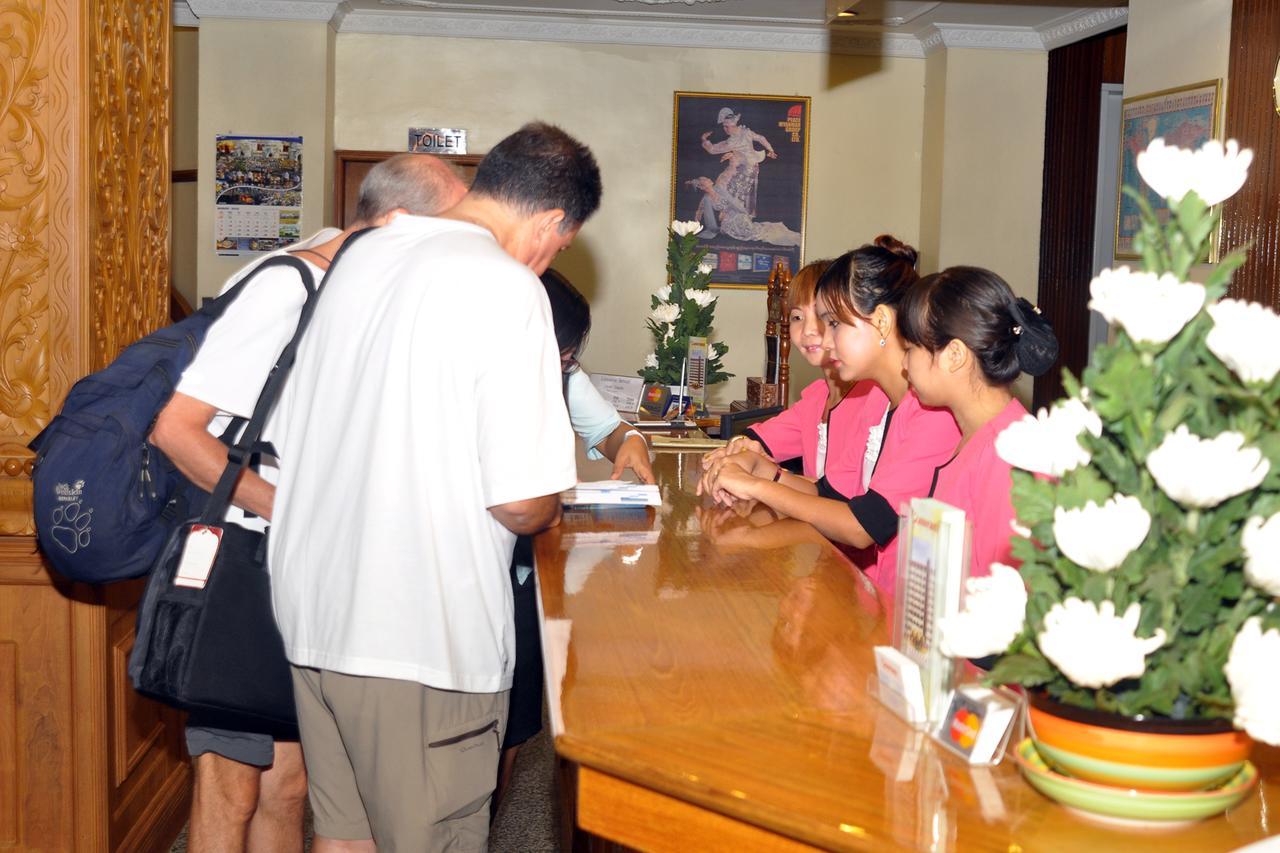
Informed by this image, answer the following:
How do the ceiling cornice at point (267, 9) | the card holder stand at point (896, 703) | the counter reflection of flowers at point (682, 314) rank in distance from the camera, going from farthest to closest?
the ceiling cornice at point (267, 9), the counter reflection of flowers at point (682, 314), the card holder stand at point (896, 703)

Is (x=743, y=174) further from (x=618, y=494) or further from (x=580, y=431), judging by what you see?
(x=618, y=494)

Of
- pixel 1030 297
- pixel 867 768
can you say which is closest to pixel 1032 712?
pixel 867 768

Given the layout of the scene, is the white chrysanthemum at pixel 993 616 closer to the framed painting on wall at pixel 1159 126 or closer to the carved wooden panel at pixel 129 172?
the carved wooden panel at pixel 129 172

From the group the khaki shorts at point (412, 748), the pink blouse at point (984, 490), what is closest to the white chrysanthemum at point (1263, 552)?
the pink blouse at point (984, 490)

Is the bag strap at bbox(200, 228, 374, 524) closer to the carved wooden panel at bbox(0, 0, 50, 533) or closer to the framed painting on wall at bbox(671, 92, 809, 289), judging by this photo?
the carved wooden panel at bbox(0, 0, 50, 533)

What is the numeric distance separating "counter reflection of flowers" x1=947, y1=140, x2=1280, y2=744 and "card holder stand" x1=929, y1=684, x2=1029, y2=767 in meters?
0.14

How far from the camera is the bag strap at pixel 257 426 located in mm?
2018

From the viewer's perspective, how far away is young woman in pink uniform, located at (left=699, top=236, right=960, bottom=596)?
2.69 metres

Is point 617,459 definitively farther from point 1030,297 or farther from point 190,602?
point 1030,297

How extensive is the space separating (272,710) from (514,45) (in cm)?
719

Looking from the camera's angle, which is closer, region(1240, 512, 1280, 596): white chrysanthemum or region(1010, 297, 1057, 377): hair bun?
region(1240, 512, 1280, 596): white chrysanthemum

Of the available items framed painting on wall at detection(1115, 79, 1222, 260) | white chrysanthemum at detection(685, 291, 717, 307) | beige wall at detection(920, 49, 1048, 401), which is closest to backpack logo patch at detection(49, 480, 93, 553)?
white chrysanthemum at detection(685, 291, 717, 307)

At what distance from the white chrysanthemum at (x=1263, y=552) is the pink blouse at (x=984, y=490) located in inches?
35.3

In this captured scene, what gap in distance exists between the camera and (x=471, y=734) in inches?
75.3
